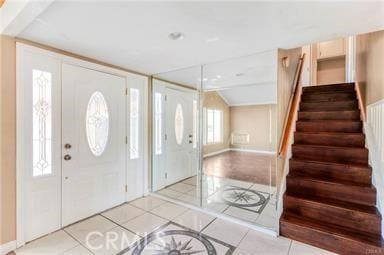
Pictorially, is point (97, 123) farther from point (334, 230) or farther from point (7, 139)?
point (334, 230)

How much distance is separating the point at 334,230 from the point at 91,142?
130 inches

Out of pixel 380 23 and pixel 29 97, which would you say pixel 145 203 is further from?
pixel 380 23

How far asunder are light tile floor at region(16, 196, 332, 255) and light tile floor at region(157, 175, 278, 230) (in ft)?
0.91

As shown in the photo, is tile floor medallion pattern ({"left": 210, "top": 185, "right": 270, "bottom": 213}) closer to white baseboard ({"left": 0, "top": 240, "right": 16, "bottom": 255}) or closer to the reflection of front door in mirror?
the reflection of front door in mirror

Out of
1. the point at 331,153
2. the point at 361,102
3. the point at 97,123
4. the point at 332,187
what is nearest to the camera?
the point at 332,187

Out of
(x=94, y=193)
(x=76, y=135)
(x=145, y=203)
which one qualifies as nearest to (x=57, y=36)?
(x=76, y=135)

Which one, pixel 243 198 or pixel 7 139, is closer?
pixel 7 139

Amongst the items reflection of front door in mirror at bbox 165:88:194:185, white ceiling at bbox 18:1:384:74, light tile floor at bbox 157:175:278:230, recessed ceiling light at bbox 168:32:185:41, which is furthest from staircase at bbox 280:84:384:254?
recessed ceiling light at bbox 168:32:185:41

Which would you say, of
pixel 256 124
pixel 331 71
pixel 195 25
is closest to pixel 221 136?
pixel 256 124

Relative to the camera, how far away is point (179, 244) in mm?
2115

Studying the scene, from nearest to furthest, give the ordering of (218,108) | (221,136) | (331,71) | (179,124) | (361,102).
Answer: (361,102), (218,108), (221,136), (179,124), (331,71)

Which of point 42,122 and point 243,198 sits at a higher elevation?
point 42,122

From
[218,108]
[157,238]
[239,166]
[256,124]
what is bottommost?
[157,238]

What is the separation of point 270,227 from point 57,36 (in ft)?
11.2
